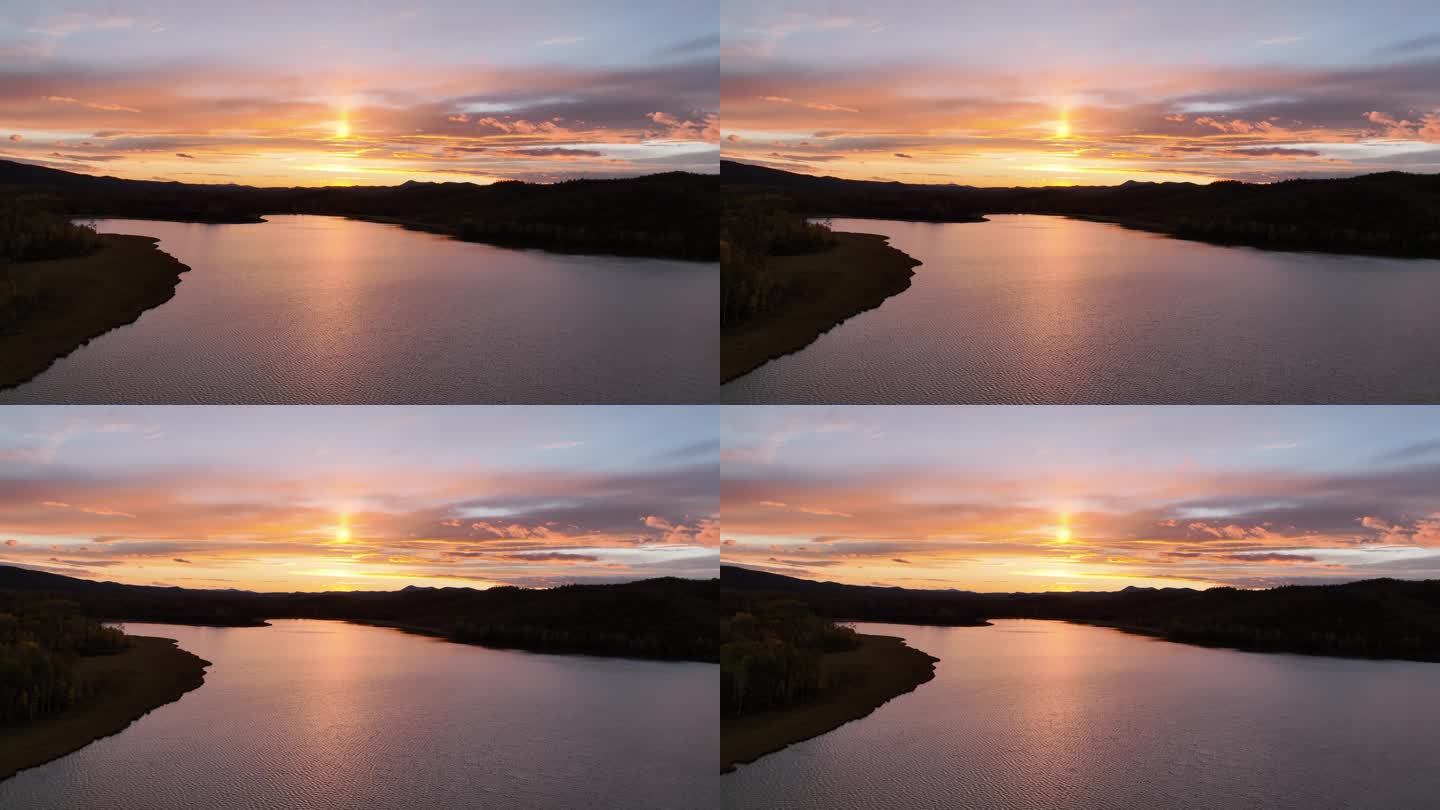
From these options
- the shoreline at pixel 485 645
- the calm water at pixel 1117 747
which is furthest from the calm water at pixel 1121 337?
the shoreline at pixel 485 645

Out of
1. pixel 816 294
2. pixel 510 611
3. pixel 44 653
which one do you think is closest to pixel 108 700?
pixel 44 653

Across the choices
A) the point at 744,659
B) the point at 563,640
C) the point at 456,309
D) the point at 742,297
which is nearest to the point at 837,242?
the point at 742,297

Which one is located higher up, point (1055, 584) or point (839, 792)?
point (1055, 584)

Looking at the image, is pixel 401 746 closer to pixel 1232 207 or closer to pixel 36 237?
pixel 36 237

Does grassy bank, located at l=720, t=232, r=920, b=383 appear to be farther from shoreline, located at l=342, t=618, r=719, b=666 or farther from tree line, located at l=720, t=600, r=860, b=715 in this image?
shoreline, located at l=342, t=618, r=719, b=666

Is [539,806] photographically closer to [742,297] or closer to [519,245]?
[742,297]

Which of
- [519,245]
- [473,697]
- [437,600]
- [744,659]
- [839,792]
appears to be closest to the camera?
[839,792]

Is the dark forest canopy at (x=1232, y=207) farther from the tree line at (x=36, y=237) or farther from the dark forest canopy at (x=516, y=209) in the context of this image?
the tree line at (x=36, y=237)
